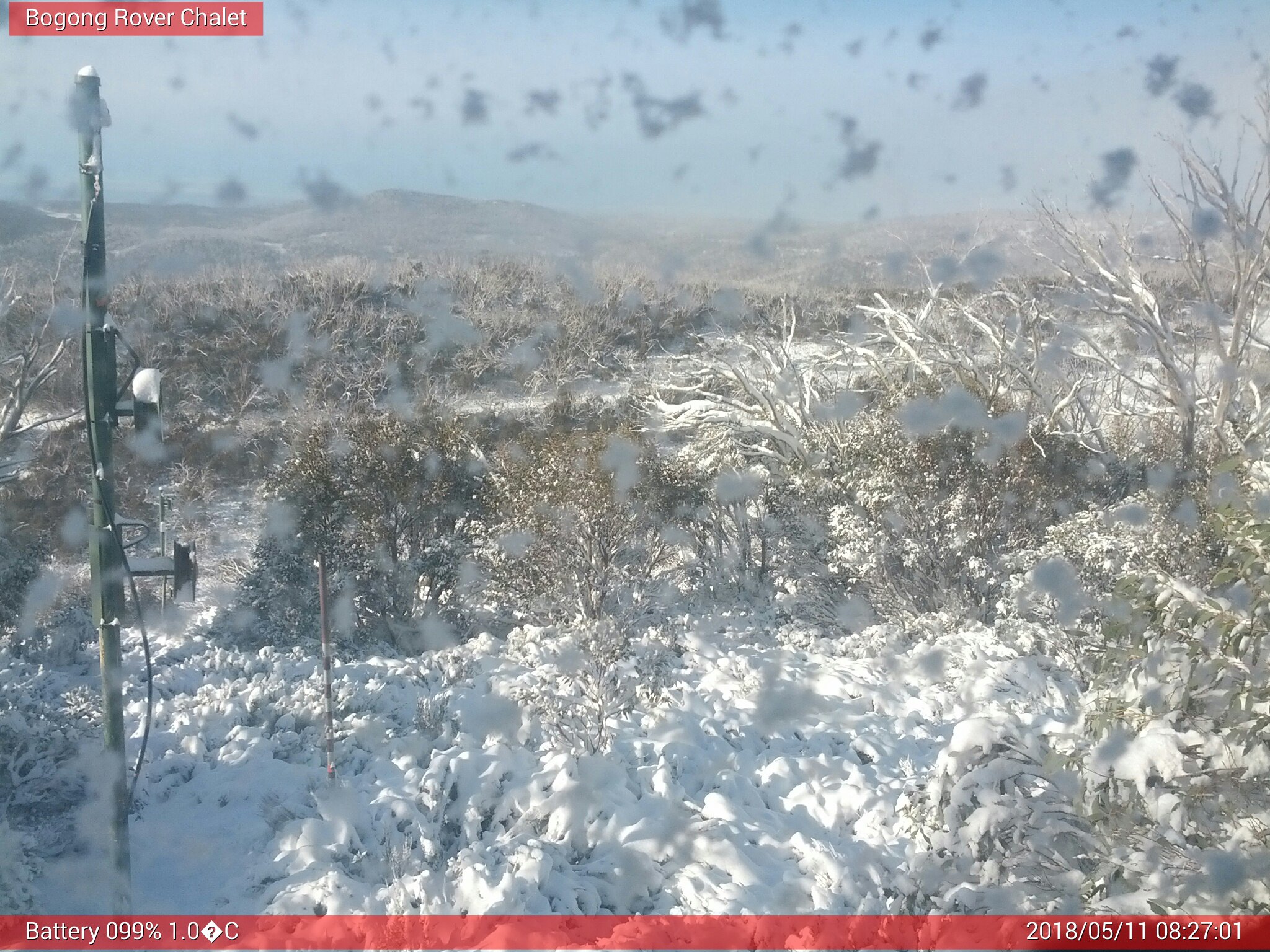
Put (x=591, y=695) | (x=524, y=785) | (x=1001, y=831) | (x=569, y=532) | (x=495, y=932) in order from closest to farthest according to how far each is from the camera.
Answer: (x=1001, y=831) → (x=495, y=932) → (x=524, y=785) → (x=591, y=695) → (x=569, y=532)

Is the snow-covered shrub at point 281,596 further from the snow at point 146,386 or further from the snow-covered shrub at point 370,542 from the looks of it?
the snow at point 146,386

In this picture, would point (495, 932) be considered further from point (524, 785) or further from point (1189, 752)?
point (1189, 752)

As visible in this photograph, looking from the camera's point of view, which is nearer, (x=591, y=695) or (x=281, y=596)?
(x=591, y=695)

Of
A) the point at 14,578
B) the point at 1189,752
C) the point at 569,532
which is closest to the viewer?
the point at 1189,752

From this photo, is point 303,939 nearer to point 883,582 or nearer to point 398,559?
point 398,559

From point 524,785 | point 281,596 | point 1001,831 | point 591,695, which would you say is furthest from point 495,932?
point 281,596

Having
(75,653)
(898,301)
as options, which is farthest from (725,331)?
(75,653)
